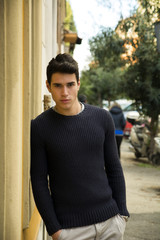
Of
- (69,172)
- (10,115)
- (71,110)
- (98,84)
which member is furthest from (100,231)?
(98,84)

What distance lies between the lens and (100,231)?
2500 mm

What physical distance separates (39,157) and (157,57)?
10406 mm

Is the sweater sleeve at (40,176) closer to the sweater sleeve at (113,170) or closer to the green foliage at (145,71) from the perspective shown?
the sweater sleeve at (113,170)

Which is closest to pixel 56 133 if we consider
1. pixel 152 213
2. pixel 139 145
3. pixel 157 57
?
pixel 152 213

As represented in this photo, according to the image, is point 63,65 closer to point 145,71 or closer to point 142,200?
point 142,200

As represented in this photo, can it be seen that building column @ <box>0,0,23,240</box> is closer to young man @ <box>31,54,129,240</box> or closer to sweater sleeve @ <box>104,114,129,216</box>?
young man @ <box>31,54,129,240</box>

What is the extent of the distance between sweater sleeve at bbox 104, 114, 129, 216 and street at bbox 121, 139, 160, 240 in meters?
3.05

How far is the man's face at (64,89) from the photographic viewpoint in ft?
8.16

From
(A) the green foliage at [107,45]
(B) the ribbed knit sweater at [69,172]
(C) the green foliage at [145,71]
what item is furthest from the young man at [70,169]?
(A) the green foliage at [107,45]

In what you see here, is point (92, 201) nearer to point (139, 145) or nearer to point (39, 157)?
point (39, 157)

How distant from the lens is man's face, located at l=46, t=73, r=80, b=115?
249 centimetres

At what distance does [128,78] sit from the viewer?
43.2 feet

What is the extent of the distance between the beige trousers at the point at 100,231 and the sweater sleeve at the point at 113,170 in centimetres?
8

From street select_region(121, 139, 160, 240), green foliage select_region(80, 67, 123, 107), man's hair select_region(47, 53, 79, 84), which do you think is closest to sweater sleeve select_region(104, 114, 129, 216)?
man's hair select_region(47, 53, 79, 84)
